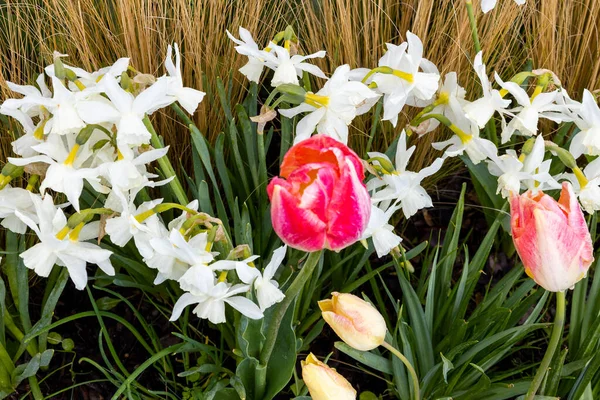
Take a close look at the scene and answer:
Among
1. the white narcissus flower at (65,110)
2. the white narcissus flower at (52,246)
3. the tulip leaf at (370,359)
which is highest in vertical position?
the white narcissus flower at (65,110)

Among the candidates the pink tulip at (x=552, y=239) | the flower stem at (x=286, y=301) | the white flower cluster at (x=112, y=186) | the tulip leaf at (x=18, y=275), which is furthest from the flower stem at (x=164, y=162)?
the pink tulip at (x=552, y=239)

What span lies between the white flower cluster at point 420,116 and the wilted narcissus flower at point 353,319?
14 centimetres

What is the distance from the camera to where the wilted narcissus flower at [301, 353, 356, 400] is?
2.76 ft

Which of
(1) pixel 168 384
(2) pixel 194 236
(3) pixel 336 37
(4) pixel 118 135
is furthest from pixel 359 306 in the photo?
(3) pixel 336 37

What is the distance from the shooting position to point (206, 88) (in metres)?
1.35

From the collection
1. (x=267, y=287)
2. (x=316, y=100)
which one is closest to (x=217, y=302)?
(x=267, y=287)

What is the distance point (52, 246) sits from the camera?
0.90 metres

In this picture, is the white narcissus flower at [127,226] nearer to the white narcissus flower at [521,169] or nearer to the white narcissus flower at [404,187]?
the white narcissus flower at [404,187]

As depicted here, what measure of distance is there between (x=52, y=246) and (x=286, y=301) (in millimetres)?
308

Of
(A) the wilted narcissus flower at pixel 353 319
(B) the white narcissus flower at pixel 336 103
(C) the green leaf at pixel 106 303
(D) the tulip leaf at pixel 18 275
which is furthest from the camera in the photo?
(C) the green leaf at pixel 106 303

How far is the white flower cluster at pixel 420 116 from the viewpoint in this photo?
37.5 inches

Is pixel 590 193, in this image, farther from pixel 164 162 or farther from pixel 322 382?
pixel 164 162

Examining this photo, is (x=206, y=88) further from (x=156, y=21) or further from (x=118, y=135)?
(x=118, y=135)

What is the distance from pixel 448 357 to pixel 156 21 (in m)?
0.87
